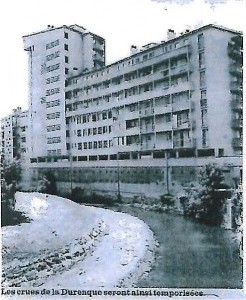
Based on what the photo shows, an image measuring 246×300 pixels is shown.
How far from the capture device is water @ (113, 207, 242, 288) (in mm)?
1723

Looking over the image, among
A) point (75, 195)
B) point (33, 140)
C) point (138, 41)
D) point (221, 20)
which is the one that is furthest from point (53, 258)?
point (221, 20)

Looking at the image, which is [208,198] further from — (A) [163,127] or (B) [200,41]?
(B) [200,41]

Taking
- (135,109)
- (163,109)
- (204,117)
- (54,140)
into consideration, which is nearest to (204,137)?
(204,117)

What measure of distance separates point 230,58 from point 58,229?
91cm

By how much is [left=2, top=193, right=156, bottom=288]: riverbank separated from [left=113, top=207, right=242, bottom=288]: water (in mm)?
47

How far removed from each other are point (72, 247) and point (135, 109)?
583mm

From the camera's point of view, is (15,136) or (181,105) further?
(15,136)

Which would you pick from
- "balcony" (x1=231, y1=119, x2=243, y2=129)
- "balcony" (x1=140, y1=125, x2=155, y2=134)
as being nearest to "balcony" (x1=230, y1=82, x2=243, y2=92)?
"balcony" (x1=231, y1=119, x2=243, y2=129)

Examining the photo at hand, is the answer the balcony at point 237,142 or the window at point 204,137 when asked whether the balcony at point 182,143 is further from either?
the balcony at point 237,142

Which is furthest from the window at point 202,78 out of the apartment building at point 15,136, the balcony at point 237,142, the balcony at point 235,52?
the apartment building at point 15,136

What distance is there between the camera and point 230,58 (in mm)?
1689

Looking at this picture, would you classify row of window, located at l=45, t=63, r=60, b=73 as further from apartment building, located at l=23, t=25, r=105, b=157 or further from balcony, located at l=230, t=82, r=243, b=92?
balcony, located at l=230, t=82, r=243, b=92

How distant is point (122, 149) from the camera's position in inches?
71.9

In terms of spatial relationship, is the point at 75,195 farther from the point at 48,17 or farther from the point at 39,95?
the point at 48,17
